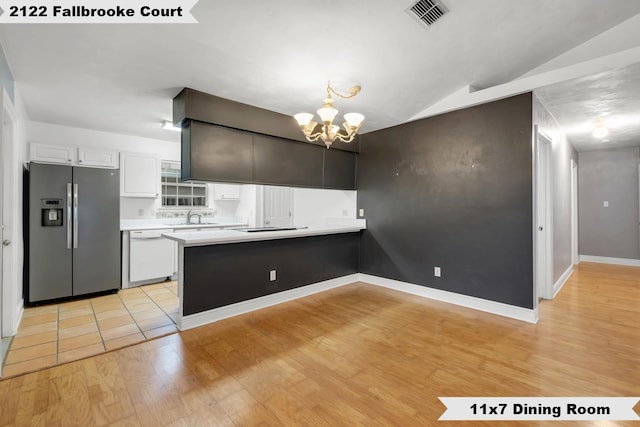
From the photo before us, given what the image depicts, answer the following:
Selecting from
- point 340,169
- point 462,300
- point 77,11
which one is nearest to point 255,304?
point 340,169

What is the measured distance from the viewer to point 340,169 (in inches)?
181

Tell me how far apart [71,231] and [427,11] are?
461 cm

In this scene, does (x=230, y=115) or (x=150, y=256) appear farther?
(x=150, y=256)

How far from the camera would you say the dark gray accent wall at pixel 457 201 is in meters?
3.14

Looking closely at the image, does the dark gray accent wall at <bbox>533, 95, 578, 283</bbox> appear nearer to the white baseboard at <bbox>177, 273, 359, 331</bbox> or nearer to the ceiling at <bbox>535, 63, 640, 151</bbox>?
the ceiling at <bbox>535, 63, 640, 151</bbox>

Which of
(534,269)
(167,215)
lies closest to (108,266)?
(167,215)

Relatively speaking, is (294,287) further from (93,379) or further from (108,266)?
(108,266)

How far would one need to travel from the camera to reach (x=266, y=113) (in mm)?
3568

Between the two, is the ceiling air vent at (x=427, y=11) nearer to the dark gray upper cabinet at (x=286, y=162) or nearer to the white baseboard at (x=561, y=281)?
the dark gray upper cabinet at (x=286, y=162)

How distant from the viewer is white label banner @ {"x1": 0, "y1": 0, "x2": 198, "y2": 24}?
1.95 metres

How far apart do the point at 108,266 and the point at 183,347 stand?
2270 millimetres

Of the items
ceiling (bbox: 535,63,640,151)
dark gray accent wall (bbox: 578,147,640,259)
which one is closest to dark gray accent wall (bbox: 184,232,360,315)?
ceiling (bbox: 535,63,640,151)

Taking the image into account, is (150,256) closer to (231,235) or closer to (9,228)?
(9,228)

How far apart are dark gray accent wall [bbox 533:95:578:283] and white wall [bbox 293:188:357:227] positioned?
2813mm
